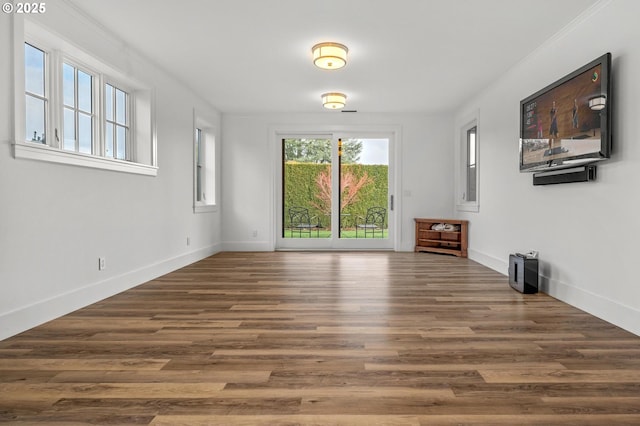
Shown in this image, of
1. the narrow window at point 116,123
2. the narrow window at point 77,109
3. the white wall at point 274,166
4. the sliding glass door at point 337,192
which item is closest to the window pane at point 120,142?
the narrow window at point 116,123

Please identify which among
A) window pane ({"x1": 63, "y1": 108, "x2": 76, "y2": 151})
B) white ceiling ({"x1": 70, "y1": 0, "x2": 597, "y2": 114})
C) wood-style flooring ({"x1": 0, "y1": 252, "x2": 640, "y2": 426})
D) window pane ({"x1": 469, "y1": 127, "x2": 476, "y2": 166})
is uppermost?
white ceiling ({"x1": 70, "y1": 0, "x2": 597, "y2": 114})

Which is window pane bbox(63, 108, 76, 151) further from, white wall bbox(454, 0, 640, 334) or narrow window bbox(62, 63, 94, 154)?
white wall bbox(454, 0, 640, 334)

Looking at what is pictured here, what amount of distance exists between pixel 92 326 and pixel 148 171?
6.97 feet

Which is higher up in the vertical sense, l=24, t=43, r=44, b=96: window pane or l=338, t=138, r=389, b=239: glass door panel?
l=24, t=43, r=44, b=96: window pane

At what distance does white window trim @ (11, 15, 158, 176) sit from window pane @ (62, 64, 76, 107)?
84 millimetres

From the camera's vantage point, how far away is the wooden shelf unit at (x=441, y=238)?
6.60 m

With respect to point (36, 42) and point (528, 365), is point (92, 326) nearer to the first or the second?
point (36, 42)

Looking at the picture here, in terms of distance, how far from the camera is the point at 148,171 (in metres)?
4.54

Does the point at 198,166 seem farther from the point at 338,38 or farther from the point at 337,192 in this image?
the point at 338,38

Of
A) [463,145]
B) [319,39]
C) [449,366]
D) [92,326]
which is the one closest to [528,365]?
[449,366]

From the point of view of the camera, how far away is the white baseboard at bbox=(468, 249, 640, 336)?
9.19 feet

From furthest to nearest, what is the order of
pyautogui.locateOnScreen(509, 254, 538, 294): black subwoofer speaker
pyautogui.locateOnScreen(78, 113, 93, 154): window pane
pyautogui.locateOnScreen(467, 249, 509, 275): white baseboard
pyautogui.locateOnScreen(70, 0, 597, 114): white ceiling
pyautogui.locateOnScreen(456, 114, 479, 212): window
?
pyautogui.locateOnScreen(456, 114, 479, 212): window < pyautogui.locateOnScreen(467, 249, 509, 275): white baseboard < pyautogui.locateOnScreen(509, 254, 538, 294): black subwoofer speaker < pyautogui.locateOnScreen(78, 113, 93, 154): window pane < pyautogui.locateOnScreen(70, 0, 597, 114): white ceiling

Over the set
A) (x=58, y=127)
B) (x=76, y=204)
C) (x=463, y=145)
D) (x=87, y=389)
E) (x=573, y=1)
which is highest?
(x=573, y=1)

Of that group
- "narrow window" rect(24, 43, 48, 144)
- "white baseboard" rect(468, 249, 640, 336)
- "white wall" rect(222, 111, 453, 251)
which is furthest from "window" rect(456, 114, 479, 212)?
"narrow window" rect(24, 43, 48, 144)
